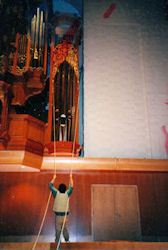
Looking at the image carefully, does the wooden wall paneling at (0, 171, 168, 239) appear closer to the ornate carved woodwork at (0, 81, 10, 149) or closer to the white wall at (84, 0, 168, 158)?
the white wall at (84, 0, 168, 158)

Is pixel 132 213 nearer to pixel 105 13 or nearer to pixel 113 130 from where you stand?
pixel 113 130

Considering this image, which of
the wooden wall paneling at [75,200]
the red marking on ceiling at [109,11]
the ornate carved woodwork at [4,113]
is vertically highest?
the red marking on ceiling at [109,11]

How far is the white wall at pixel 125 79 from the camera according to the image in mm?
7461

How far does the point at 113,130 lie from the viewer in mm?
7547

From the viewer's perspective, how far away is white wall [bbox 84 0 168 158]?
7461 millimetres

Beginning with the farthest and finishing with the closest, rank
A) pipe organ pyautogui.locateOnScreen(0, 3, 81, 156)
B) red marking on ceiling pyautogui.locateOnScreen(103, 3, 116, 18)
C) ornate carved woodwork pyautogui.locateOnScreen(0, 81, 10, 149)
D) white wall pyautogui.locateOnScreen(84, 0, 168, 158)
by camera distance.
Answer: red marking on ceiling pyautogui.locateOnScreen(103, 3, 116, 18), white wall pyautogui.locateOnScreen(84, 0, 168, 158), pipe organ pyautogui.locateOnScreen(0, 3, 81, 156), ornate carved woodwork pyautogui.locateOnScreen(0, 81, 10, 149)

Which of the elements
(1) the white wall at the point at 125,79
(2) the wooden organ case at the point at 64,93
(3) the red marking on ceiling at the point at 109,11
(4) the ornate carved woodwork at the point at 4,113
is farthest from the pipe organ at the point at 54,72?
(3) the red marking on ceiling at the point at 109,11

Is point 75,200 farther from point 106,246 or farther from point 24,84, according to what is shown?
point 24,84

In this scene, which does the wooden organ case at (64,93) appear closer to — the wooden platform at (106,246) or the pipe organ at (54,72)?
the pipe organ at (54,72)

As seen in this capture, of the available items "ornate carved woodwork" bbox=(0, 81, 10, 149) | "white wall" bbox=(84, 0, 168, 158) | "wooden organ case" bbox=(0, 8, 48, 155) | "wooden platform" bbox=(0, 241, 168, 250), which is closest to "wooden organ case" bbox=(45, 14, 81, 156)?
"wooden organ case" bbox=(0, 8, 48, 155)

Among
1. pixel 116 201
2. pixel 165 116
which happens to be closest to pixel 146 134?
pixel 165 116

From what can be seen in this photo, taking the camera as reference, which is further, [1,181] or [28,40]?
[28,40]

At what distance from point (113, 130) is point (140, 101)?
1.30 metres

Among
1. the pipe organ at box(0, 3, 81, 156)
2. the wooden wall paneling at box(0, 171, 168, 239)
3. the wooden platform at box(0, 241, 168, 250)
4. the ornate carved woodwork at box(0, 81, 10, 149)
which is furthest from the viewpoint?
the wooden wall paneling at box(0, 171, 168, 239)
